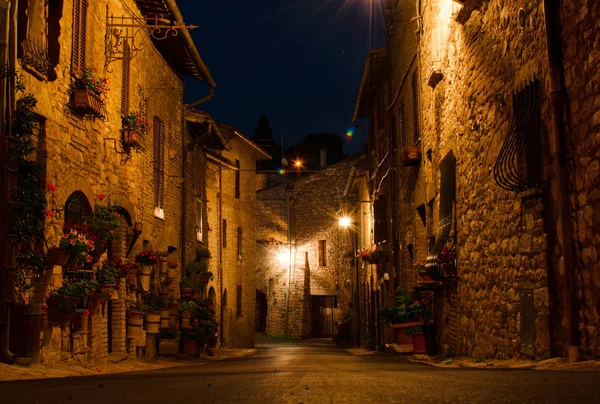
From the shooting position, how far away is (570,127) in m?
6.27

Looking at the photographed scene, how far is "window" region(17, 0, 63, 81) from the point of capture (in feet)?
26.8

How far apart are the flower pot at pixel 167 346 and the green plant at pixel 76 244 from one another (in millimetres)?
5132

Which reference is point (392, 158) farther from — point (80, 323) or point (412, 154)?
point (80, 323)

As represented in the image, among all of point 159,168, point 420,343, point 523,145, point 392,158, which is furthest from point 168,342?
point 523,145

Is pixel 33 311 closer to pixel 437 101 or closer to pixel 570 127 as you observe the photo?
pixel 570 127

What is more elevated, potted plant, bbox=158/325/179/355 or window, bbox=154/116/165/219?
window, bbox=154/116/165/219

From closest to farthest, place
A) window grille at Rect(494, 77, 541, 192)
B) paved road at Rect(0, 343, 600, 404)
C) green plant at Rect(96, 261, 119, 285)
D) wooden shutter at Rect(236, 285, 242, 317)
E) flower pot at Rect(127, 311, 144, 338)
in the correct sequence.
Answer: paved road at Rect(0, 343, 600, 404) < window grille at Rect(494, 77, 541, 192) < green plant at Rect(96, 261, 119, 285) < flower pot at Rect(127, 311, 144, 338) < wooden shutter at Rect(236, 285, 242, 317)

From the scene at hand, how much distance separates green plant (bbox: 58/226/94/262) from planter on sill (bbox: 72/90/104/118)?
1.76m

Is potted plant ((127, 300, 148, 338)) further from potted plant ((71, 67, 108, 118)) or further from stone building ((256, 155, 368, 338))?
stone building ((256, 155, 368, 338))

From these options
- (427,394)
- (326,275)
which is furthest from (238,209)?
(427,394)

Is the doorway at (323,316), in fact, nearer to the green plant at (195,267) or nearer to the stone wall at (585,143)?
the green plant at (195,267)

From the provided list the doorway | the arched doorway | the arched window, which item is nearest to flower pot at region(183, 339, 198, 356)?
the arched window

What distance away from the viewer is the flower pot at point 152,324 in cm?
1294

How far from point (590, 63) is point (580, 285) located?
1.98 metres
